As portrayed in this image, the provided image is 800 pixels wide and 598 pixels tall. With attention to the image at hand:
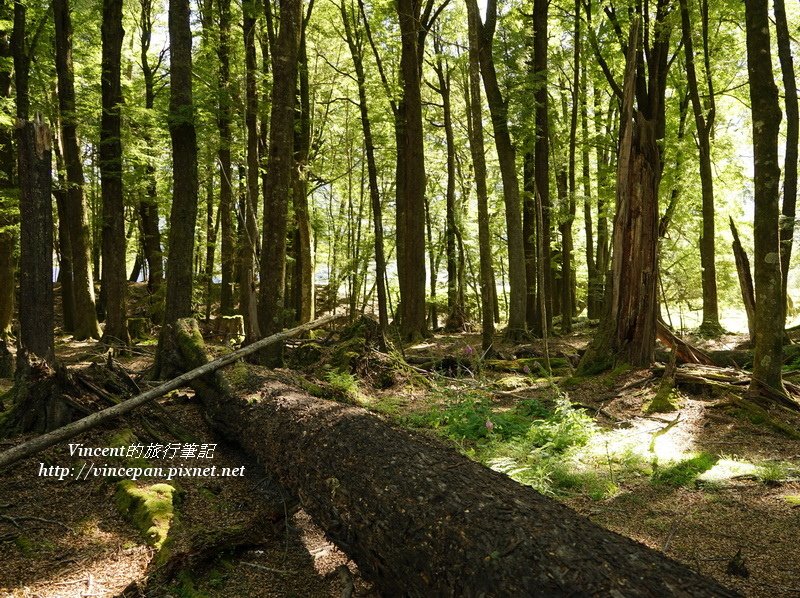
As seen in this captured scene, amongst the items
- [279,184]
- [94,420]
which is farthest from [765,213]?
[94,420]

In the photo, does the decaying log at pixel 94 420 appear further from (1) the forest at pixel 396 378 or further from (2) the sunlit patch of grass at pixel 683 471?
(2) the sunlit patch of grass at pixel 683 471

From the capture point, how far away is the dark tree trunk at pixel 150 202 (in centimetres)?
1934

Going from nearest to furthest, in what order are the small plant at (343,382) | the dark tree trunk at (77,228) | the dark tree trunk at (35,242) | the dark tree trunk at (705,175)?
the dark tree trunk at (35,242)
the small plant at (343,382)
the dark tree trunk at (705,175)
the dark tree trunk at (77,228)

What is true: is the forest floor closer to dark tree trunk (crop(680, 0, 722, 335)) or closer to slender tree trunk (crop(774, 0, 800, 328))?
slender tree trunk (crop(774, 0, 800, 328))

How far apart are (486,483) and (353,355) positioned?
6223mm

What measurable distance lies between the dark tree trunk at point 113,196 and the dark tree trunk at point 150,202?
504 centimetres

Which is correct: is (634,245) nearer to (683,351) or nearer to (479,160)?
(683,351)

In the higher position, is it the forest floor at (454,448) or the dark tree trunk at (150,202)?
the dark tree trunk at (150,202)

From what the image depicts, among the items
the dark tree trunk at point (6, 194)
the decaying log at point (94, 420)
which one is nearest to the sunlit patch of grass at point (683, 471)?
the decaying log at point (94, 420)

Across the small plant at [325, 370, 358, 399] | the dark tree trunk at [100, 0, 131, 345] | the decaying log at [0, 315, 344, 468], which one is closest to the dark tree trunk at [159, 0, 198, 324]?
the decaying log at [0, 315, 344, 468]

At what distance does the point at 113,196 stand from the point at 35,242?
857 centimetres

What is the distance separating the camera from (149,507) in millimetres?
4289

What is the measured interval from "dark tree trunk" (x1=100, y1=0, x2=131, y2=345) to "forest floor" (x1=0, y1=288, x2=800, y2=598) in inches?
281

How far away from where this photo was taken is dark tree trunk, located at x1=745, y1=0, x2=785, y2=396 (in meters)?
6.83
